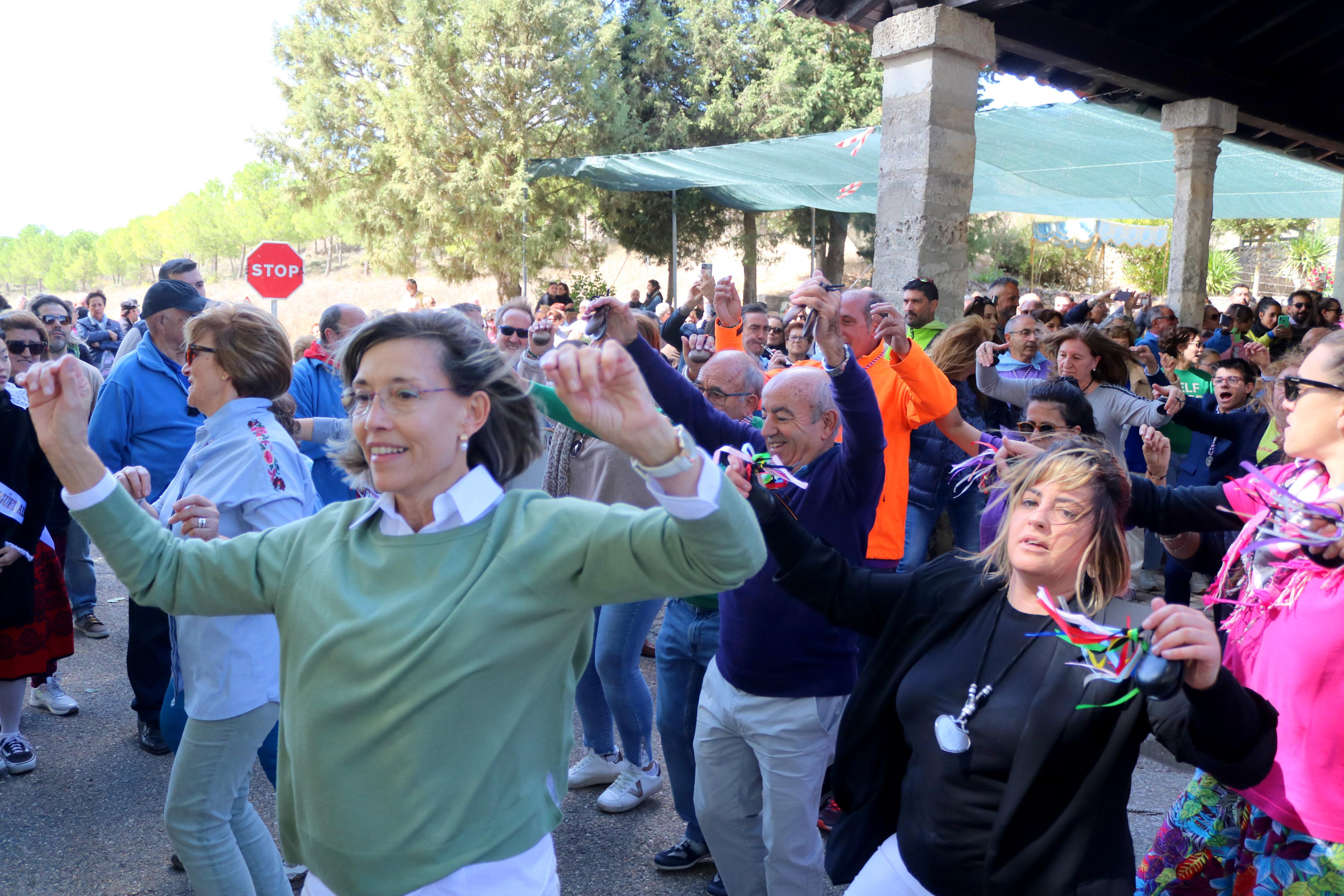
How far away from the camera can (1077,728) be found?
1840 mm

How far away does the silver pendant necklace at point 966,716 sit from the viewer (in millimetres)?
1940

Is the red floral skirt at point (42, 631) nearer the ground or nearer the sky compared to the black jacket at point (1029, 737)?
nearer the ground

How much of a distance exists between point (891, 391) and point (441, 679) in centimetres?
301

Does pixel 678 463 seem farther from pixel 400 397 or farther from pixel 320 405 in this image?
pixel 320 405

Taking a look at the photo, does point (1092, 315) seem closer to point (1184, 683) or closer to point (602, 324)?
point (602, 324)

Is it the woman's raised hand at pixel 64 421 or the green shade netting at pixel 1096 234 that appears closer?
the woman's raised hand at pixel 64 421

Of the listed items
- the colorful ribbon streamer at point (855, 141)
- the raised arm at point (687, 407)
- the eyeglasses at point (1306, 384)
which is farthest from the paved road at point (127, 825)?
the colorful ribbon streamer at point (855, 141)

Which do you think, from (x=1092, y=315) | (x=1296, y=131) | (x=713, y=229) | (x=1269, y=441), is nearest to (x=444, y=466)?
(x=1269, y=441)

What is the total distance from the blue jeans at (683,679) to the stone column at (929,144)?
440 centimetres

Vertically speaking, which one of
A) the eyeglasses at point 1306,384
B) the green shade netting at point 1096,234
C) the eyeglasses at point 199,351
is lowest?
the eyeglasses at point 199,351

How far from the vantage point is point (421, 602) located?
160cm

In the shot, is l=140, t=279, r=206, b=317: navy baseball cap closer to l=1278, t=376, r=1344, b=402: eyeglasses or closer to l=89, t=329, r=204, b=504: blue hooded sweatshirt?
l=89, t=329, r=204, b=504: blue hooded sweatshirt

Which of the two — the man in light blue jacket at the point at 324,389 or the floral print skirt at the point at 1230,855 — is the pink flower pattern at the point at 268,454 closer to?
the man in light blue jacket at the point at 324,389

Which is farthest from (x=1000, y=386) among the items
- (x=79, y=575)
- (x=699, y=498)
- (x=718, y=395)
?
(x=79, y=575)
